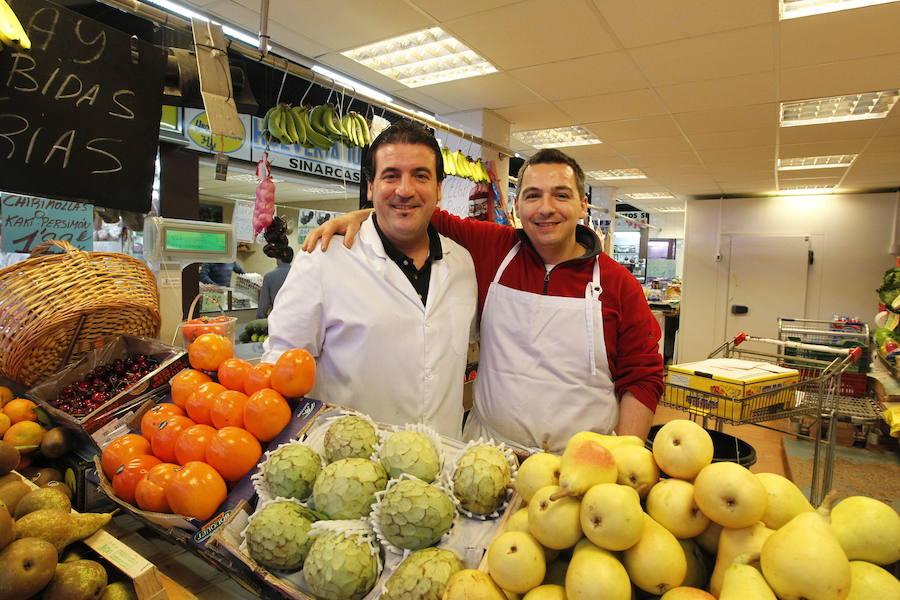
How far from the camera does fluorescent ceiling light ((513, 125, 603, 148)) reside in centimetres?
575

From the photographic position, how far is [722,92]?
415cm

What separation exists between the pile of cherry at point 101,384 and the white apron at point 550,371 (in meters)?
1.38

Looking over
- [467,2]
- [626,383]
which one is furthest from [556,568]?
[467,2]

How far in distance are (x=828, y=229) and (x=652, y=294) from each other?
3.39 m

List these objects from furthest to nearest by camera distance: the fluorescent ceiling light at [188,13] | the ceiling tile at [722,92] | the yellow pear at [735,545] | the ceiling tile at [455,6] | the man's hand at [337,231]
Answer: the ceiling tile at [722,92], the fluorescent ceiling light at [188,13], the ceiling tile at [455,6], the man's hand at [337,231], the yellow pear at [735,545]

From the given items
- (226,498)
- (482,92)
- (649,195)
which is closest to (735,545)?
(226,498)

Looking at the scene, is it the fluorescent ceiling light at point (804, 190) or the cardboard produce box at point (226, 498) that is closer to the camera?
the cardboard produce box at point (226, 498)

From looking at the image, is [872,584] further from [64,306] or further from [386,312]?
[64,306]

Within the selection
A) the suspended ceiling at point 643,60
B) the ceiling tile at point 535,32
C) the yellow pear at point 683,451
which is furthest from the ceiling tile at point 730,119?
the yellow pear at point 683,451

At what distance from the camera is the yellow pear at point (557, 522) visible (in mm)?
→ 812

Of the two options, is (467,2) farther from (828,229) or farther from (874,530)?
(828,229)

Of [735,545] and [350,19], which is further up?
[350,19]

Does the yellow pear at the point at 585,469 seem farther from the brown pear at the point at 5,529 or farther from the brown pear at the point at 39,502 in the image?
the brown pear at the point at 39,502

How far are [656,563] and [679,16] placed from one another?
3132 mm
